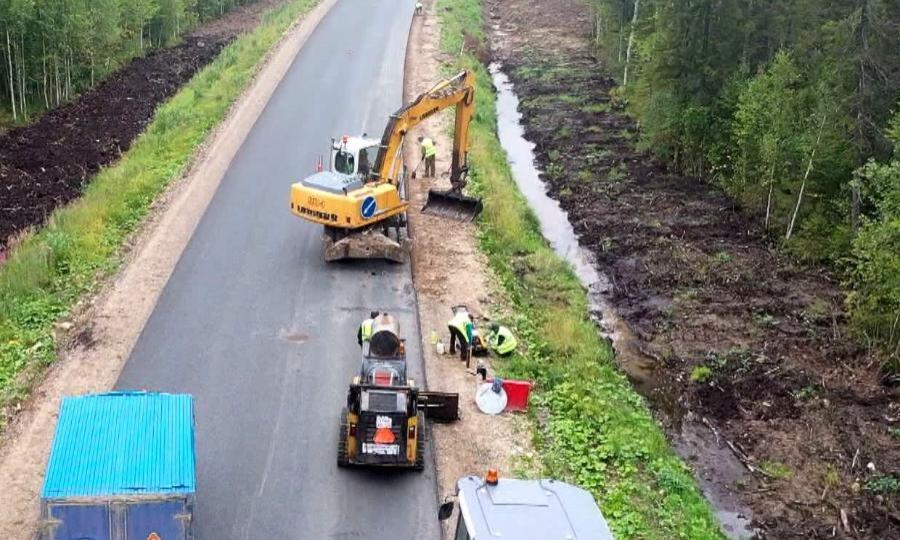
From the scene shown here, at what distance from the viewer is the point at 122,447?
42.7ft

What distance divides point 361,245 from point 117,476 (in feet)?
41.8

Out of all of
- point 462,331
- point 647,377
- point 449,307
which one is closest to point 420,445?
point 462,331

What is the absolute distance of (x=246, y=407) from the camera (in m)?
18.3

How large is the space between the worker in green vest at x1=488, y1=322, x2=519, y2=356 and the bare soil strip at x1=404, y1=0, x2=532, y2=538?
0.51 m

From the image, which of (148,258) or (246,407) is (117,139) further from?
(246,407)

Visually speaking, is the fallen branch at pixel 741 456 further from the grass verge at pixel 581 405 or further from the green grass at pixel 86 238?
the green grass at pixel 86 238

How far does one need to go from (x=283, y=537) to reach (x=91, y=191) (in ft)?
61.7

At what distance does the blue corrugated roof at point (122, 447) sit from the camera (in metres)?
12.5

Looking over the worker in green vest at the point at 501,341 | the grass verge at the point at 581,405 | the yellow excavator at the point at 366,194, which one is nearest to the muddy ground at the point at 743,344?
the grass verge at the point at 581,405

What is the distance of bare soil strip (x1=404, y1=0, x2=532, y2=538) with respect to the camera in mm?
17188

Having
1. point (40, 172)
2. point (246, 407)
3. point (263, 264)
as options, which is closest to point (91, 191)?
point (40, 172)

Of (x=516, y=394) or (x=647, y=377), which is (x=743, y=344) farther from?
(x=516, y=394)

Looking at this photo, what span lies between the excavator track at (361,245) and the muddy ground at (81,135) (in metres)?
10.0

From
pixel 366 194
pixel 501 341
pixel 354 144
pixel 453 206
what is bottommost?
pixel 501 341
